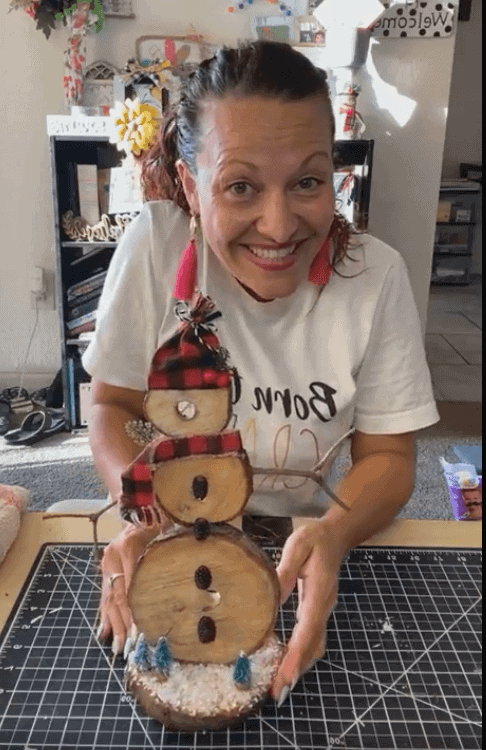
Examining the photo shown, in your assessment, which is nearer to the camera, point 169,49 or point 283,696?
→ point 283,696

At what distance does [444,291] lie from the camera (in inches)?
224

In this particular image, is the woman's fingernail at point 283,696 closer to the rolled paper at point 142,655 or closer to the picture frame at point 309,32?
the rolled paper at point 142,655

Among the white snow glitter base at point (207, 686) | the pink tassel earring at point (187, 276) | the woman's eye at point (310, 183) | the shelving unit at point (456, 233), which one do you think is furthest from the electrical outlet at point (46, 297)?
the shelving unit at point (456, 233)

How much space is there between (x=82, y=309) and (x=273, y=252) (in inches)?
79.0

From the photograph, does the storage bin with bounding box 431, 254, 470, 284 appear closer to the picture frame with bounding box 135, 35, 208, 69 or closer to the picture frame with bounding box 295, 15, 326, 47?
the picture frame with bounding box 295, 15, 326, 47

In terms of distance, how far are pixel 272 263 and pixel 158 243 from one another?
0.26 m

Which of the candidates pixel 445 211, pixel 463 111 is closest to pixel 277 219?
pixel 445 211

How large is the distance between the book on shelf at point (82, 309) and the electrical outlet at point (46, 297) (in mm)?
340

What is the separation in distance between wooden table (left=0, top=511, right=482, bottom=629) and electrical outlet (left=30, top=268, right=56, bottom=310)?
2118 mm

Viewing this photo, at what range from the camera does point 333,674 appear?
2.47 feet

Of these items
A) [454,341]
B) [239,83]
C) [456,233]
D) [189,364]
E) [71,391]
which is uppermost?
[239,83]

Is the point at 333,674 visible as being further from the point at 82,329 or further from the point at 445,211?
the point at 445,211

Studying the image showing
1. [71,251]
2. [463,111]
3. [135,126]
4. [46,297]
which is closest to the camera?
[135,126]

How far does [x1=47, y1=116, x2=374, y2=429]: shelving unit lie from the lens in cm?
253
